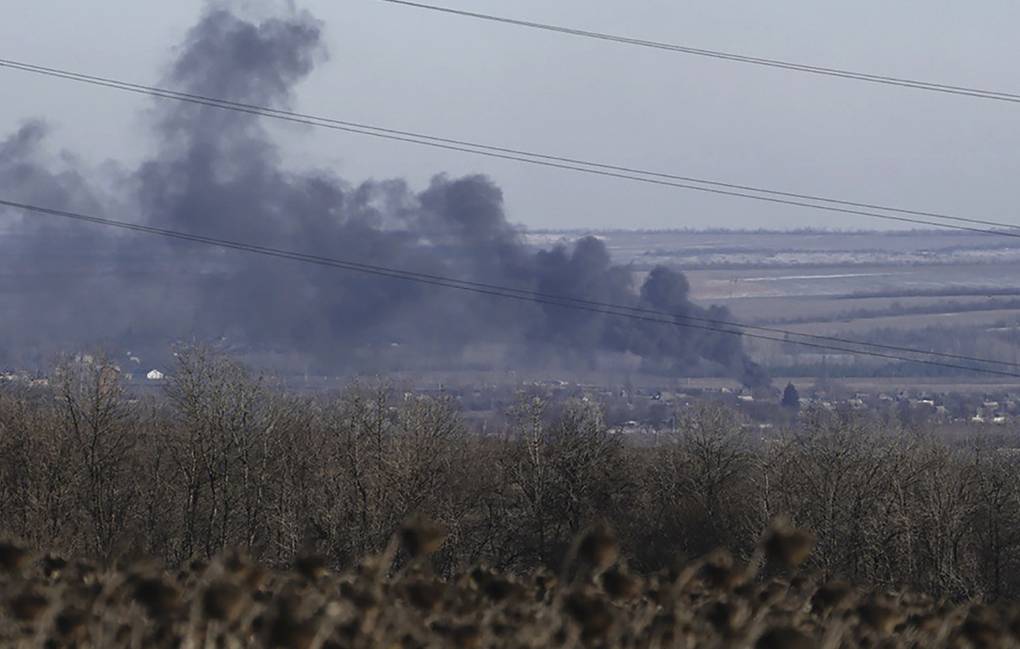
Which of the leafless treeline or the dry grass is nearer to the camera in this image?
the dry grass

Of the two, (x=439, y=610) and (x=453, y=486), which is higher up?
(x=439, y=610)

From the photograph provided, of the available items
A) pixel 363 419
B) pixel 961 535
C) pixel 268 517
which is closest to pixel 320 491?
pixel 268 517

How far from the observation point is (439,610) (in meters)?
7.04

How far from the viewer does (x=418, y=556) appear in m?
6.65

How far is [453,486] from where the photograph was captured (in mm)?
83938

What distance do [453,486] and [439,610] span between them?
77.2 meters

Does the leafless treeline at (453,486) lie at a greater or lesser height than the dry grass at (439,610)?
lesser

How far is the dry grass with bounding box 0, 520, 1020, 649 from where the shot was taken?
20.1ft

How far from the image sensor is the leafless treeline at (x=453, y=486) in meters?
77.1

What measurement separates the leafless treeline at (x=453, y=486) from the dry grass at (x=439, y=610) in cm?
6161

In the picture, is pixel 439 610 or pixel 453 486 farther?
pixel 453 486

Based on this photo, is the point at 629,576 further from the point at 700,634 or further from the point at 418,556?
the point at 418,556

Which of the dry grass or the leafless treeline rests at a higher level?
the dry grass

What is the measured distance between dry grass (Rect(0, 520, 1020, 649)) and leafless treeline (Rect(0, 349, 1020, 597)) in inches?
2426
